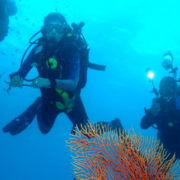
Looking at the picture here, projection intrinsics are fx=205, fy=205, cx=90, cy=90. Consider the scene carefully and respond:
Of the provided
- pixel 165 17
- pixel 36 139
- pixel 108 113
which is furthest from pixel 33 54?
pixel 36 139

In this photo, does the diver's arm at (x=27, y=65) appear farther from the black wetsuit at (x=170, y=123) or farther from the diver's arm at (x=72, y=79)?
the black wetsuit at (x=170, y=123)

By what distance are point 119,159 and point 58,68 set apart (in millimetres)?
2430

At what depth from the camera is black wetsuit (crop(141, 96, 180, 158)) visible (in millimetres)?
6496

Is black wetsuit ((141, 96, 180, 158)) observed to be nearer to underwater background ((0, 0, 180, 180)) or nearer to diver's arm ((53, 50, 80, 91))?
underwater background ((0, 0, 180, 180))

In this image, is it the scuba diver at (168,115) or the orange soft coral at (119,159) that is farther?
the scuba diver at (168,115)

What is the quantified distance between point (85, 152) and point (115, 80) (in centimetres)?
3712

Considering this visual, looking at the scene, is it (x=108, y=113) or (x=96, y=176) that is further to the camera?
(x=108, y=113)

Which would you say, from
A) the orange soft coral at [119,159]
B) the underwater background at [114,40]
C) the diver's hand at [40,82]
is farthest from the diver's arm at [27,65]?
the orange soft coral at [119,159]

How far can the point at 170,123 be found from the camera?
21.4ft

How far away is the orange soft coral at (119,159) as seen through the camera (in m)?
3.37

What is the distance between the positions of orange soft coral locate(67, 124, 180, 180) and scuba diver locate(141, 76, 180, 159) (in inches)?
116

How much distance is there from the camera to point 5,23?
40.3 feet

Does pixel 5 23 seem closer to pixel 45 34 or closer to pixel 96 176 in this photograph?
pixel 45 34

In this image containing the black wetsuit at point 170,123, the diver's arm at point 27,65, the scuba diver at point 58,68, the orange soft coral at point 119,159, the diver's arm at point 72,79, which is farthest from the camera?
the black wetsuit at point 170,123
